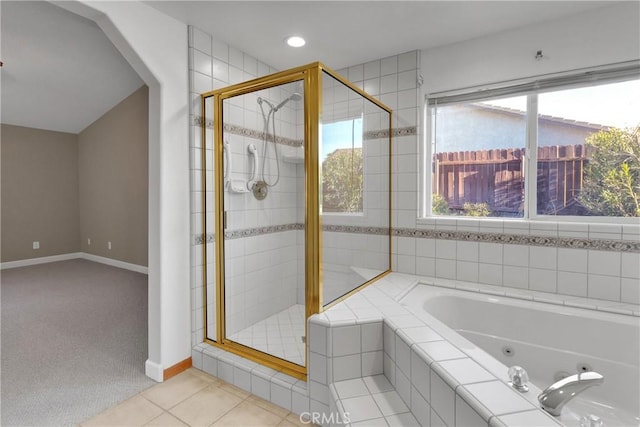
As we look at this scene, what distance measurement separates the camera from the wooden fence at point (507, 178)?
2.16 m

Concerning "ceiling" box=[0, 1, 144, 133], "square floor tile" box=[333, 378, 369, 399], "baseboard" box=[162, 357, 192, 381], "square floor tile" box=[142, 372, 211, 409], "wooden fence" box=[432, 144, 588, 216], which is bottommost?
"square floor tile" box=[142, 372, 211, 409]

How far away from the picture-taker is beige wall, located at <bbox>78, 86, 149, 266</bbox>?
4.56 m

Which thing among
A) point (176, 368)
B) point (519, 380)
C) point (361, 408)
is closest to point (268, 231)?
point (176, 368)

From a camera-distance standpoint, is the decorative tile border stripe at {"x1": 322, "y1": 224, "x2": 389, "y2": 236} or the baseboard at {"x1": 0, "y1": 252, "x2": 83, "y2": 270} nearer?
the decorative tile border stripe at {"x1": 322, "y1": 224, "x2": 389, "y2": 236}

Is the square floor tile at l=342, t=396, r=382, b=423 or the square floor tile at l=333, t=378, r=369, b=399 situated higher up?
the square floor tile at l=333, t=378, r=369, b=399

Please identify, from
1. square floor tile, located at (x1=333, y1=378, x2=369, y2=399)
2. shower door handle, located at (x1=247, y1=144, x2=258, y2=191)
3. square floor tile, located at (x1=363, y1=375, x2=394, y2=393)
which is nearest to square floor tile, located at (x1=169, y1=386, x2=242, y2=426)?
square floor tile, located at (x1=333, y1=378, x2=369, y2=399)

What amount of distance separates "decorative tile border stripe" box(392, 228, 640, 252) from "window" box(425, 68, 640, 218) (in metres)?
0.18

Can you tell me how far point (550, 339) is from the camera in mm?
1882

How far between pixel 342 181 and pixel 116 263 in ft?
15.1

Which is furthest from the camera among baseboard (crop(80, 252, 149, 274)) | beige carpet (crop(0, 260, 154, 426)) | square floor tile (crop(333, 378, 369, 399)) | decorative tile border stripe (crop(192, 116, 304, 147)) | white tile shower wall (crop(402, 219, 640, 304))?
baseboard (crop(80, 252, 149, 274))

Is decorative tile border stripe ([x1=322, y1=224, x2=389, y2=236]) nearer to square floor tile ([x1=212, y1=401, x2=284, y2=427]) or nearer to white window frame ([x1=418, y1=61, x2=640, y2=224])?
white window frame ([x1=418, y1=61, x2=640, y2=224])

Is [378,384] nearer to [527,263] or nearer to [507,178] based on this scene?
[527,263]

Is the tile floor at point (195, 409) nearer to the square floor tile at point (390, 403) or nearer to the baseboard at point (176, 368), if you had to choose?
the baseboard at point (176, 368)

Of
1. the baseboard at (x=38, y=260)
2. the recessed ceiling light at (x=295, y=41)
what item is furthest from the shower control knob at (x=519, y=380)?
the baseboard at (x=38, y=260)
